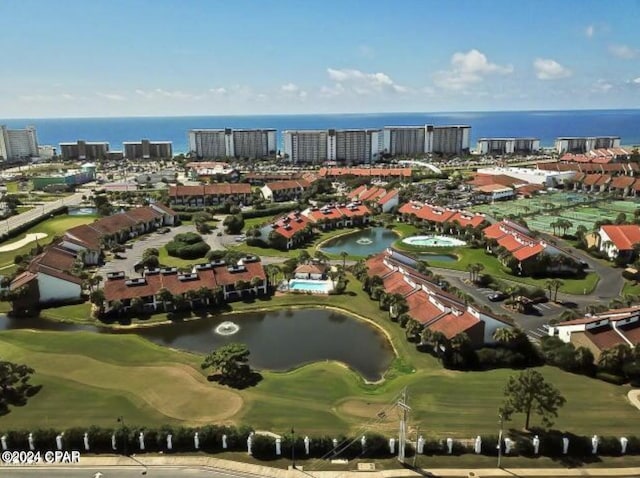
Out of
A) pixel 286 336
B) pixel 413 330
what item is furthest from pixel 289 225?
pixel 413 330

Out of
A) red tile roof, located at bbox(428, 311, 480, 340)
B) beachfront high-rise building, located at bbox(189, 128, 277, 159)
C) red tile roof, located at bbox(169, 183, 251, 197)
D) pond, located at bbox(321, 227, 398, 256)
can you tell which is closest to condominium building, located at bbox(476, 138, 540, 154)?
beachfront high-rise building, located at bbox(189, 128, 277, 159)

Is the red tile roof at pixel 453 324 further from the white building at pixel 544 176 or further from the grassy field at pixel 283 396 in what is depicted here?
the white building at pixel 544 176

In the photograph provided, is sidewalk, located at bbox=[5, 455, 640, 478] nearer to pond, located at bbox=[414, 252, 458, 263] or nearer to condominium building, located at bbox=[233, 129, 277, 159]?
pond, located at bbox=[414, 252, 458, 263]

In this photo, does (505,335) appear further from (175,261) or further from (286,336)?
(175,261)

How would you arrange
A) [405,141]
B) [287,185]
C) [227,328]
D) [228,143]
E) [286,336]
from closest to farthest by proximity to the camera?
1. [286,336]
2. [227,328]
3. [287,185]
4. [228,143]
5. [405,141]

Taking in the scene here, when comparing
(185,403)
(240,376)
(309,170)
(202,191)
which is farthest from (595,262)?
(309,170)

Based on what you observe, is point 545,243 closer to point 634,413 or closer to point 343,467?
point 634,413
